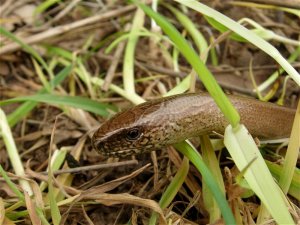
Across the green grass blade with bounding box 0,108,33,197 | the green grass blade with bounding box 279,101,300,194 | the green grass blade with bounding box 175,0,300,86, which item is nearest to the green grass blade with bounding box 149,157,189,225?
the green grass blade with bounding box 279,101,300,194

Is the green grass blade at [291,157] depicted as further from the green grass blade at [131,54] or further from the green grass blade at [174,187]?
the green grass blade at [131,54]

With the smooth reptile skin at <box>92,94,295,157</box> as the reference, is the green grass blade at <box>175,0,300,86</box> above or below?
above

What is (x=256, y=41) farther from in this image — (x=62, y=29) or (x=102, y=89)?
(x=62, y=29)

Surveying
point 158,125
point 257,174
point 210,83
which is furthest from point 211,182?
point 158,125

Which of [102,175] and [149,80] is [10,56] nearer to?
[149,80]

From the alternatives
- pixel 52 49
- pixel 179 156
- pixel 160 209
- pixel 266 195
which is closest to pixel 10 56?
pixel 52 49

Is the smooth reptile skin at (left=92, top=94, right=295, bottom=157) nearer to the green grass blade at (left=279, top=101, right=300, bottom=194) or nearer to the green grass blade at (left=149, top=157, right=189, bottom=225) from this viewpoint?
the green grass blade at (left=149, top=157, right=189, bottom=225)
